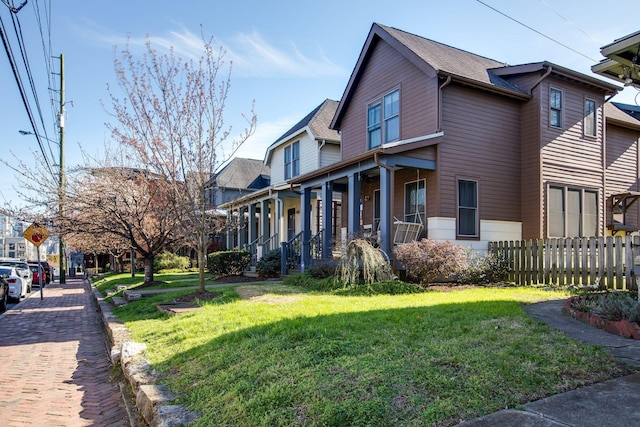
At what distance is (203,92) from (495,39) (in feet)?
25.6

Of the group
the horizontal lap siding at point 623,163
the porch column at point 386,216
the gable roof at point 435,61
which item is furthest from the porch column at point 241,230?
the horizontal lap siding at point 623,163

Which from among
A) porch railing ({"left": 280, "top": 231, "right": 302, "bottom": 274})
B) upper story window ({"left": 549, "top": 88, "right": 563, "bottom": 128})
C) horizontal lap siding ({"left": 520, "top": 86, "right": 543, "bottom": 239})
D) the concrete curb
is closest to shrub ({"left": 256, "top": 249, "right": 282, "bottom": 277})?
porch railing ({"left": 280, "top": 231, "right": 302, "bottom": 274})

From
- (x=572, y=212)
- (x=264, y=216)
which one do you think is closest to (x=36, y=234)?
(x=264, y=216)

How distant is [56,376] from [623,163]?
1835 cm

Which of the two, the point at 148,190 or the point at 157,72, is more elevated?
the point at 157,72

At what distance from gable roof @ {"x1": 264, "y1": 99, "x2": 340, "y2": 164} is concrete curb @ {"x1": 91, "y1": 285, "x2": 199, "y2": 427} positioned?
45.8 ft

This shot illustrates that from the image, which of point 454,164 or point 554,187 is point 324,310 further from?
point 554,187

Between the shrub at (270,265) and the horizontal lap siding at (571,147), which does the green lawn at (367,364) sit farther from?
the shrub at (270,265)

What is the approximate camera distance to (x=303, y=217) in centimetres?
1595

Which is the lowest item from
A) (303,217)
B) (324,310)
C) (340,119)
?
(324,310)

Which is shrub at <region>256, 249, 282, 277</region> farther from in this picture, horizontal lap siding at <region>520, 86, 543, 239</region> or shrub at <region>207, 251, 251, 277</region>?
horizontal lap siding at <region>520, 86, 543, 239</region>

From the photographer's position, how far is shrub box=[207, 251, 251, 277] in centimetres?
1767

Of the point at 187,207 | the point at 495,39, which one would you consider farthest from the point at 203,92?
the point at 495,39

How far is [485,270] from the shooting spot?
1216cm
